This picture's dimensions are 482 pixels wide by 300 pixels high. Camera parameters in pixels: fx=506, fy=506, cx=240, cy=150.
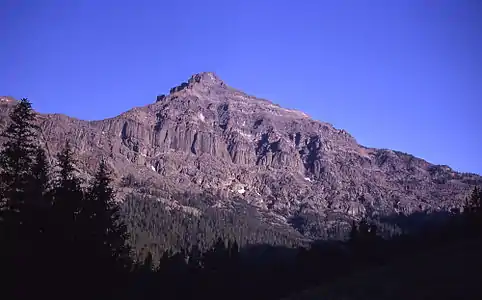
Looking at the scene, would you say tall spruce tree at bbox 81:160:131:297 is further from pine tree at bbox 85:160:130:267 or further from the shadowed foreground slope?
the shadowed foreground slope

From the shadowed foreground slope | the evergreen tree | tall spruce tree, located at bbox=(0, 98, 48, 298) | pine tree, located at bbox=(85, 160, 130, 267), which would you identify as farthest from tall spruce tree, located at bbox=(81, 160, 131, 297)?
the shadowed foreground slope

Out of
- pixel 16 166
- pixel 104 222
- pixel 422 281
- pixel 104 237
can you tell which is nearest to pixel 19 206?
pixel 16 166

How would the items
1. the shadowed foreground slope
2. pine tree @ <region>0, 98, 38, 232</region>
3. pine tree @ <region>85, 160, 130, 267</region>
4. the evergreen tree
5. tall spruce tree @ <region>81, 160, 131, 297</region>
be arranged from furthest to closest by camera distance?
1. pine tree @ <region>85, 160, 130, 267</region>
2. tall spruce tree @ <region>81, 160, 131, 297</region>
3. pine tree @ <region>0, 98, 38, 232</region>
4. the evergreen tree
5. the shadowed foreground slope

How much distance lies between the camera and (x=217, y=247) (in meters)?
101

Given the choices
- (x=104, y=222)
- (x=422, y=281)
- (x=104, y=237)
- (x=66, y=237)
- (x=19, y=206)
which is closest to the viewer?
Result: (x=422, y=281)

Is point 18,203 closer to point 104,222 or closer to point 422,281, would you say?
point 104,222

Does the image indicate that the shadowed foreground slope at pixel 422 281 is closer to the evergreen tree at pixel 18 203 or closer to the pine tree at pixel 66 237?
the pine tree at pixel 66 237

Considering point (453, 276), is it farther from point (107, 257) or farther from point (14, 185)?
point (14, 185)

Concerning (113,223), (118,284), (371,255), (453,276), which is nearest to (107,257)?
(118,284)

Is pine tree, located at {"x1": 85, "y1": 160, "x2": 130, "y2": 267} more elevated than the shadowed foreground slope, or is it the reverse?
pine tree, located at {"x1": 85, "y1": 160, "x2": 130, "y2": 267}

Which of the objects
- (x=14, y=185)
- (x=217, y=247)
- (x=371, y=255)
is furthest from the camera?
(x=217, y=247)

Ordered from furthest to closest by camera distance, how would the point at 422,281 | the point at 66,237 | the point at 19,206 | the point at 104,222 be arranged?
1. the point at 104,222
2. the point at 66,237
3. the point at 19,206
4. the point at 422,281

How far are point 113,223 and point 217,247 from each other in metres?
58.5

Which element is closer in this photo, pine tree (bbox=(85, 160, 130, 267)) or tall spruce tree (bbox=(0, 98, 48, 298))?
tall spruce tree (bbox=(0, 98, 48, 298))
